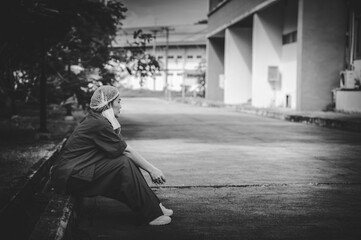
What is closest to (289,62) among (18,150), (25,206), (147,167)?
(18,150)

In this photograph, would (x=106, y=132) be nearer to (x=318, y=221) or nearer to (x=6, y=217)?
(x=6, y=217)

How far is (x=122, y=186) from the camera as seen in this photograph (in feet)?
17.4

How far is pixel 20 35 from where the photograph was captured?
32.9ft

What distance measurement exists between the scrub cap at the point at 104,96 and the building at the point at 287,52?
63.8ft

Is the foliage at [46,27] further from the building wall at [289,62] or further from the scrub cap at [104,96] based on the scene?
the building wall at [289,62]

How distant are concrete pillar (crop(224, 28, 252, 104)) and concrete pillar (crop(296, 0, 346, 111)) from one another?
571 inches

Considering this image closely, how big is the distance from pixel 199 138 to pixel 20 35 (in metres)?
5.74

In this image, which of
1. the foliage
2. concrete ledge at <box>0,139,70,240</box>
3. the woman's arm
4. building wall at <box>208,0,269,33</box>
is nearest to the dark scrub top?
the woman's arm

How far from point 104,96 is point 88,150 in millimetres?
539

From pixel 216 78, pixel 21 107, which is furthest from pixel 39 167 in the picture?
pixel 216 78

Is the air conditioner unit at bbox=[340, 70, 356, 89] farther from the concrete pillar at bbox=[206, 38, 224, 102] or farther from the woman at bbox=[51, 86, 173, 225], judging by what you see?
the concrete pillar at bbox=[206, 38, 224, 102]

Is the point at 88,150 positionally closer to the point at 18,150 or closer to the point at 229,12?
the point at 18,150

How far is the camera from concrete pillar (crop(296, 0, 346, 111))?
82.9ft

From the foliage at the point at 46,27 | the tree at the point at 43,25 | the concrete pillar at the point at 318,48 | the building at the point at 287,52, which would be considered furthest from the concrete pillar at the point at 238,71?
the tree at the point at 43,25
